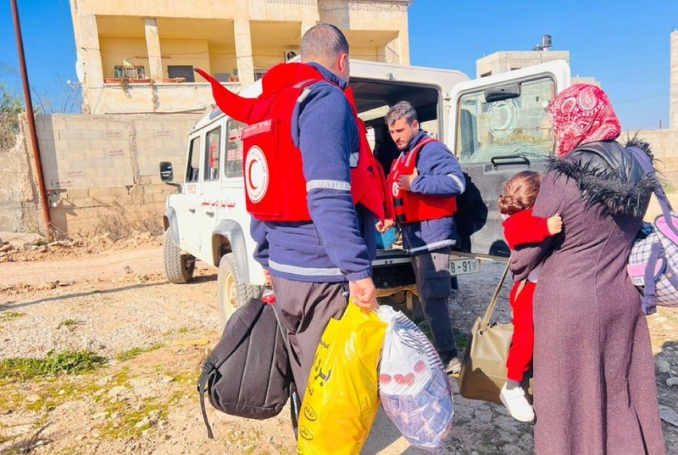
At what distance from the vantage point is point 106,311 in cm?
522

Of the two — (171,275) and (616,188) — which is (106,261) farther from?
(616,188)

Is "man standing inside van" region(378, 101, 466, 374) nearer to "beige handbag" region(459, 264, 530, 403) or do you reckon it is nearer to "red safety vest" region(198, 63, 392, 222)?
"beige handbag" region(459, 264, 530, 403)

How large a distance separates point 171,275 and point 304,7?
13601mm

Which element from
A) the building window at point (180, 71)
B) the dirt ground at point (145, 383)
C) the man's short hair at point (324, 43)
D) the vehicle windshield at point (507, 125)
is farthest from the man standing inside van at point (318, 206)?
the building window at point (180, 71)

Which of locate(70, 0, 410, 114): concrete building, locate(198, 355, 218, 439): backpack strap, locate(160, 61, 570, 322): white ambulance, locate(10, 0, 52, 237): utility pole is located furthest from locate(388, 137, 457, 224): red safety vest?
locate(70, 0, 410, 114): concrete building

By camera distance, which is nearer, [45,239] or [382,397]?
[382,397]

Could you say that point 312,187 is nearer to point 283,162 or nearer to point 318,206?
point 318,206

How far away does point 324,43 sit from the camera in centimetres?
179

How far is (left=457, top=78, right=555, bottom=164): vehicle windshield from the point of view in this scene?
3.16 metres

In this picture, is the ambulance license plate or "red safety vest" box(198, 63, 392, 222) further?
the ambulance license plate

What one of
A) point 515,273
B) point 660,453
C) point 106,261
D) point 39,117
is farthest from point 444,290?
point 39,117

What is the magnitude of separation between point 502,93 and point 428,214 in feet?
3.75

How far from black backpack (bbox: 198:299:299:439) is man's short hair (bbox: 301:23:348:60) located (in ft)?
3.73

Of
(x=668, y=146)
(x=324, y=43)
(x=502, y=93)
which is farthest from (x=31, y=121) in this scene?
(x=668, y=146)
